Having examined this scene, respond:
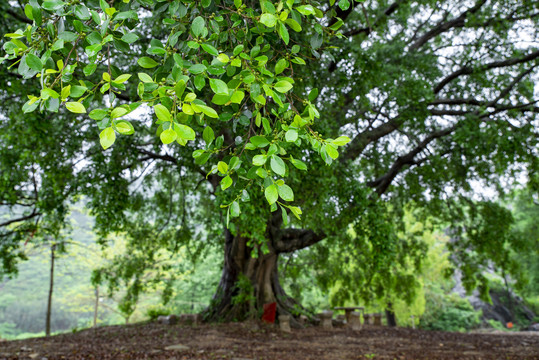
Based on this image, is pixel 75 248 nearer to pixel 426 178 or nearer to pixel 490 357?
pixel 426 178

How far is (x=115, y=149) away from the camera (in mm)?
6074

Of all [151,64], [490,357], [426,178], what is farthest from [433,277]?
[151,64]

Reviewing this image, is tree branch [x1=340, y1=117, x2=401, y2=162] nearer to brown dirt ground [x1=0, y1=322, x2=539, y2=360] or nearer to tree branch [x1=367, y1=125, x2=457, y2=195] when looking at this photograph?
tree branch [x1=367, y1=125, x2=457, y2=195]

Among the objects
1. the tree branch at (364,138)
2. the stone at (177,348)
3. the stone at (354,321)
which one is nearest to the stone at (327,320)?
the stone at (354,321)

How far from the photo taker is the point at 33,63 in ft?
3.84

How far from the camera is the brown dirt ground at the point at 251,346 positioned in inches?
198

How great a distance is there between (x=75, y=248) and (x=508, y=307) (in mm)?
24168

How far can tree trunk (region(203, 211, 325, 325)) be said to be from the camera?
27.6 ft

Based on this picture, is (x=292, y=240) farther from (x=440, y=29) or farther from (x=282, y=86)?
(x=282, y=86)

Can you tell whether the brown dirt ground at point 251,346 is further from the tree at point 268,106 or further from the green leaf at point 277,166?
the green leaf at point 277,166

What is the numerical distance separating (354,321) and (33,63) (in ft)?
31.8

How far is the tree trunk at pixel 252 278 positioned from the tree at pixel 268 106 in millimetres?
46

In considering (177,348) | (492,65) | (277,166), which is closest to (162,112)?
(277,166)

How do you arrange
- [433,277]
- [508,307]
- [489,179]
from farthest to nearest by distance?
[508,307] < [433,277] < [489,179]
